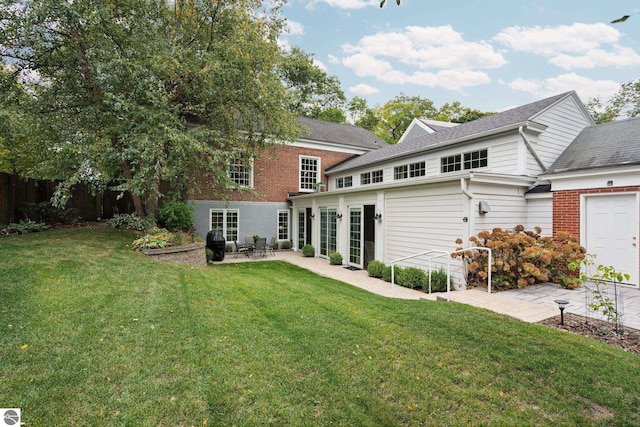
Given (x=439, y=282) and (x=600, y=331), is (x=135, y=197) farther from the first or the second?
(x=600, y=331)

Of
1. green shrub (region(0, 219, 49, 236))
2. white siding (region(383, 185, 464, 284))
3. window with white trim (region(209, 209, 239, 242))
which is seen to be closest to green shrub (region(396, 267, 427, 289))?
white siding (region(383, 185, 464, 284))

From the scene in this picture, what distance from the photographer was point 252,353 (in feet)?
10.9

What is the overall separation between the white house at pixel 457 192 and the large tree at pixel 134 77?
4.93 meters

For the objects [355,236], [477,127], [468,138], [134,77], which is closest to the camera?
[134,77]

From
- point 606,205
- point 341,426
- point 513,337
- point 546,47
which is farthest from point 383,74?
point 341,426

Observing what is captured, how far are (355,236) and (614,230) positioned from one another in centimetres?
705

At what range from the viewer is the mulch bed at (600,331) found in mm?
3847

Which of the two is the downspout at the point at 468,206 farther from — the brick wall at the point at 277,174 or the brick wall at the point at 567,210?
the brick wall at the point at 277,174

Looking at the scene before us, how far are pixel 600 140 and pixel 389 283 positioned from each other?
7626 millimetres

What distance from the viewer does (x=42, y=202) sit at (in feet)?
33.4

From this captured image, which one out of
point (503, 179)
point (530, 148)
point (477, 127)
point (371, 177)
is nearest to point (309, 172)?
point (371, 177)

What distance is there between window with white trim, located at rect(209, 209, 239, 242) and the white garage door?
13358 mm

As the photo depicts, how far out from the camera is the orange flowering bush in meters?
6.68

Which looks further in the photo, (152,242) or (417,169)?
(417,169)
